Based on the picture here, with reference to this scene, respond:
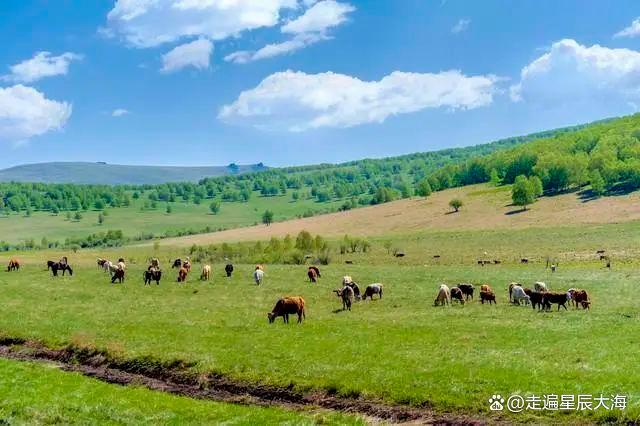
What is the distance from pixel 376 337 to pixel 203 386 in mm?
8437

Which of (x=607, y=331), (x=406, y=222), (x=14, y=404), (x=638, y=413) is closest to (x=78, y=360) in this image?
(x=14, y=404)

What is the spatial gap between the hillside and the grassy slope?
102284mm

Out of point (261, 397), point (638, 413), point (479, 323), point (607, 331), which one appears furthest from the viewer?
point (479, 323)

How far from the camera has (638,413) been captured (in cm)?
1555

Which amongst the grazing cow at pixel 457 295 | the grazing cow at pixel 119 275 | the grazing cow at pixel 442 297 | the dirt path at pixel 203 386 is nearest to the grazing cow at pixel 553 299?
the grazing cow at pixel 457 295

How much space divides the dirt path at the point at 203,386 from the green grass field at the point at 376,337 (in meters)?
0.50

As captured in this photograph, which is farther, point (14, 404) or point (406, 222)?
point (406, 222)

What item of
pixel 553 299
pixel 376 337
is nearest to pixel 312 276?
pixel 553 299

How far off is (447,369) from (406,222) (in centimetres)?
→ 12737

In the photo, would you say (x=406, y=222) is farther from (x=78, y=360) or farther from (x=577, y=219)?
(x=78, y=360)

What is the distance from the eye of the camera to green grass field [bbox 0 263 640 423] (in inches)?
745

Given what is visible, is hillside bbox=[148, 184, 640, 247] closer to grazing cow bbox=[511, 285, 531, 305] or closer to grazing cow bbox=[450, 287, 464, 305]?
grazing cow bbox=[511, 285, 531, 305]

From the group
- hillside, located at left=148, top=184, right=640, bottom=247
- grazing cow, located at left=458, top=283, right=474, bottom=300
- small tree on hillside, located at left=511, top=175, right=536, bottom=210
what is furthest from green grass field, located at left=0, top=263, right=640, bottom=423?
small tree on hillside, located at left=511, top=175, right=536, bottom=210

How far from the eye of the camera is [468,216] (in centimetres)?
13862
